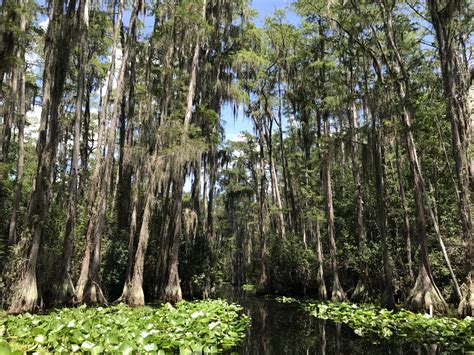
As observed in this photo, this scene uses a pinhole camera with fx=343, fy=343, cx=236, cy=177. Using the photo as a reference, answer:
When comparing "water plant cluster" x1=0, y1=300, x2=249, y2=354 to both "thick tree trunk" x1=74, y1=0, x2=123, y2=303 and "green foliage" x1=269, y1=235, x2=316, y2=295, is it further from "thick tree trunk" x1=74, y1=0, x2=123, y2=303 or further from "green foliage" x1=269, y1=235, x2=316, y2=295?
"green foliage" x1=269, y1=235, x2=316, y2=295

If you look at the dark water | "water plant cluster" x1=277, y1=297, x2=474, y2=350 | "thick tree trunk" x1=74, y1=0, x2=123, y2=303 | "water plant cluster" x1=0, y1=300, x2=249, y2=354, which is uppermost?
"thick tree trunk" x1=74, y1=0, x2=123, y2=303

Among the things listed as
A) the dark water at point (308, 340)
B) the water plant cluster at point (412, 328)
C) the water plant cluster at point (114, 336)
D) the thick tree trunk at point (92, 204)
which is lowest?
the dark water at point (308, 340)

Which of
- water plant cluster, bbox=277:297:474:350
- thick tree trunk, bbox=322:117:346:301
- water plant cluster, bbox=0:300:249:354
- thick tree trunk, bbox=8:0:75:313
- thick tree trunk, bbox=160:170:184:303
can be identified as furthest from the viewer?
thick tree trunk, bbox=322:117:346:301

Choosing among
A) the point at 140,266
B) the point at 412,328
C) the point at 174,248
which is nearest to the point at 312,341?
the point at 412,328

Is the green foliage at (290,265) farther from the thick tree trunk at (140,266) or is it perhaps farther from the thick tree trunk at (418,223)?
the thick tree trunk at (140,266)

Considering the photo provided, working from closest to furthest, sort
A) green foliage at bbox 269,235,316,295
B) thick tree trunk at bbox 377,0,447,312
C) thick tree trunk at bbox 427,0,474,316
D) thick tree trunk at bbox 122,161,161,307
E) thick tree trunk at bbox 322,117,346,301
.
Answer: thick tree trunk at bbox 427,0,474,316 < thick tree trunk at bbox 377,0,447,312 < thick tree trunk at bbox 122,161,161,307 < thick tree trunk at bbox 322,117,346,301 < green foliage at bbox 269,235,316,295

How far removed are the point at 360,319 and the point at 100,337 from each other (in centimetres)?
703

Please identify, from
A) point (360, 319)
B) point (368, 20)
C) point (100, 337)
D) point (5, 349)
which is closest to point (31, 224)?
point (100, 337)

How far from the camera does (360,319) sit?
9336 mm

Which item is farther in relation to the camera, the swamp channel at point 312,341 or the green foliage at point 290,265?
the green foliage at point 290,265

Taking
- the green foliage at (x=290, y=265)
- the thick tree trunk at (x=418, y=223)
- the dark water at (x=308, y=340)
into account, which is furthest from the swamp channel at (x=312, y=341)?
the green foliage at (x=290, y=265)

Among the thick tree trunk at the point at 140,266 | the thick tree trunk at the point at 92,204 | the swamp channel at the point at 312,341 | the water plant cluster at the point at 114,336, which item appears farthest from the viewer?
the thick tree trunk at the point at 140,266

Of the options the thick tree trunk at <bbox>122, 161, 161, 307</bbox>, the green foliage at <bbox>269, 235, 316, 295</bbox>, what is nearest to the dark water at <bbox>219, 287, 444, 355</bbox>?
the thick tree trunk at <bbox>122, 161, 161, 307</bbox>

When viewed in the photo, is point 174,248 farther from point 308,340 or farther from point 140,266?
point 308,340
